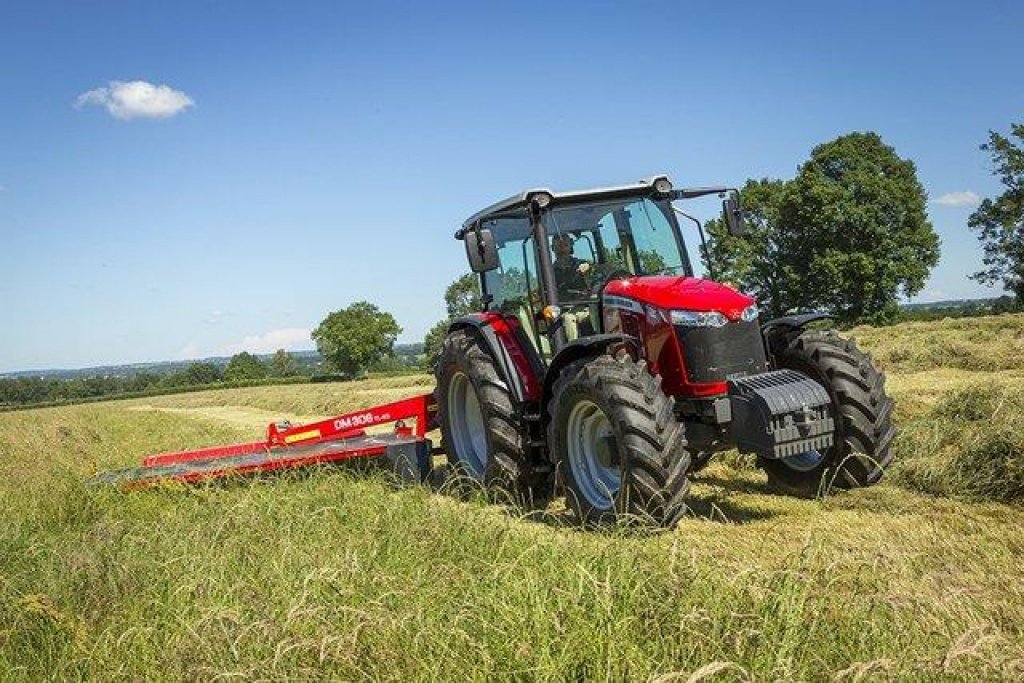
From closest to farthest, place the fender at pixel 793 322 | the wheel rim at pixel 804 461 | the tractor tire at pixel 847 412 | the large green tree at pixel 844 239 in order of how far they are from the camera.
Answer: the tractor tire at pixel 847 412 → the wheel rim at pixel 804 461 → the fender at pixel 793 322 → the large green tree at pixel 844 239

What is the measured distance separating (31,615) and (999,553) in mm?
4436

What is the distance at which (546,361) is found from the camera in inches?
255

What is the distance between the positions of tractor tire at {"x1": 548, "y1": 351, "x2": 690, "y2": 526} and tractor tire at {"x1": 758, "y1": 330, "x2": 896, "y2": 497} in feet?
3.69

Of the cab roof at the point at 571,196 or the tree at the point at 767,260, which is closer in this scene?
the cab roof at the point at 571,196

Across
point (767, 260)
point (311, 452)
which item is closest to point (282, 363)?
point (767, 260)

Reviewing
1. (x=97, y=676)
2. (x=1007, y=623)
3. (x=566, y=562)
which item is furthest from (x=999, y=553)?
(x=97, y=676)

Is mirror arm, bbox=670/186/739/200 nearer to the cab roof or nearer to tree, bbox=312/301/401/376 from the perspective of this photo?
the cab roof

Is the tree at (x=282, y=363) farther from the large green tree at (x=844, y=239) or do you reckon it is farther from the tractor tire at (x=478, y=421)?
the tractor tire at (x=478, y=421)

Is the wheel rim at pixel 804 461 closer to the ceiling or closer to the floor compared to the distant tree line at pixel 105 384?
closer to the floor

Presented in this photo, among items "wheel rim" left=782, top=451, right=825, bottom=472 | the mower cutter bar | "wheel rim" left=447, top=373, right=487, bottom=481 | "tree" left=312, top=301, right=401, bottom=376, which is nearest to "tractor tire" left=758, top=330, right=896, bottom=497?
"wheel rim" left=782, top=451, right=825, bottom=472

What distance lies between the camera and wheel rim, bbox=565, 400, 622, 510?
566 centimetres

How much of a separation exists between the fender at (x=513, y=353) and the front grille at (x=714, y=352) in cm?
130

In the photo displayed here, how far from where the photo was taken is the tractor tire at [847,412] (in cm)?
555

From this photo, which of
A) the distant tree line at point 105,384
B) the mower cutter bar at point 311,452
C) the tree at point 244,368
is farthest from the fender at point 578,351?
the tree at point 244,368
